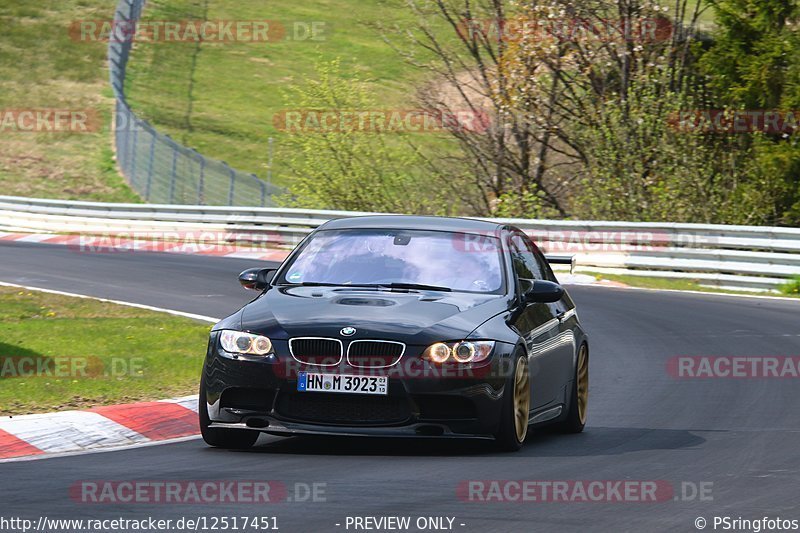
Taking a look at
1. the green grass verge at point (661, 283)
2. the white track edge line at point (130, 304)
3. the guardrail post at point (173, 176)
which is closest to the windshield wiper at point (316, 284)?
the white track edge line at point (130, 304)

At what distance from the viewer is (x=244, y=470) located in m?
7.87

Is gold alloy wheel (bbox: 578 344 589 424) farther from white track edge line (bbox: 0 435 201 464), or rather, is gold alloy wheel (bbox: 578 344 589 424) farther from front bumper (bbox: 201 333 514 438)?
white track edge line (bbox: 0 435 201 464)

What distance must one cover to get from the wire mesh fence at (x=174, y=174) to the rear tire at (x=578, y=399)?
81.1ft

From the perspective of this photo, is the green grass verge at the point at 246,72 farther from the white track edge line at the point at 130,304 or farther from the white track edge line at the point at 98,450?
the white track edge line at the point at 98,450

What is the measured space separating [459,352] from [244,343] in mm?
1247

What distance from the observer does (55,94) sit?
5562 centimetres

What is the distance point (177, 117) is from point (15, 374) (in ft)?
153

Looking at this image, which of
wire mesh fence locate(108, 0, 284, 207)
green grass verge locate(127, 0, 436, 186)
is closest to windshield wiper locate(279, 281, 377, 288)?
wire mesh fence locate(108, 0, 284, 207)

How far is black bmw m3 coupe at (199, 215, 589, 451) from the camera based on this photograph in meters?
8.37

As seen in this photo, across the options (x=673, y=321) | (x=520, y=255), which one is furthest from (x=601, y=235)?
(x=520, y=255)

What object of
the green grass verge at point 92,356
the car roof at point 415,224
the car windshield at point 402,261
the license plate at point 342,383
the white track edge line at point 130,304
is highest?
the car roof at point 415,224

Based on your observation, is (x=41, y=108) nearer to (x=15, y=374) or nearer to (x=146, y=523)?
(x=15, y=374)

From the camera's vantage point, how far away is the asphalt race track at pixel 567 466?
21.8 ft

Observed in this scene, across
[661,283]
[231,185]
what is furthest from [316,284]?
[231,185]
